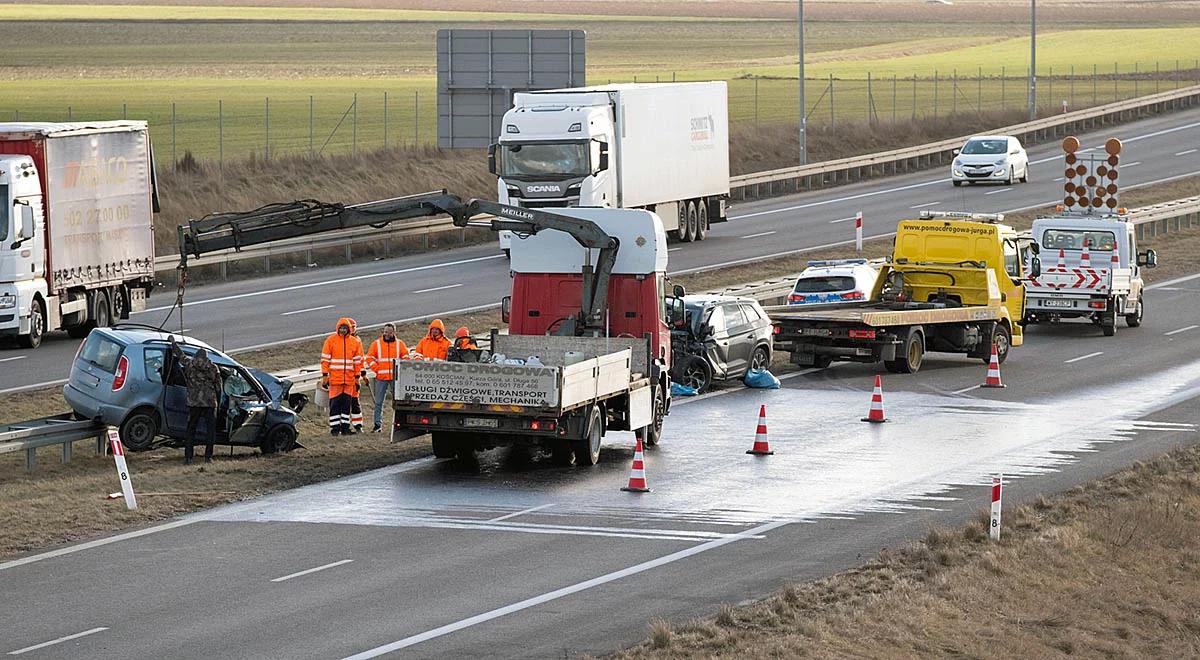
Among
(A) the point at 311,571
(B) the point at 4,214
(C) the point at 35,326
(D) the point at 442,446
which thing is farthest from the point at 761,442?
(B) the point at 4,214

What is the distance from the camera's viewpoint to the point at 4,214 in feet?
105

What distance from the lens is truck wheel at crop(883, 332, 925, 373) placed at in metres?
31.8

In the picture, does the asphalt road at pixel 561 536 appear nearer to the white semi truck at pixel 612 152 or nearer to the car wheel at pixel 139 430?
the car wheel at pixel 139 430

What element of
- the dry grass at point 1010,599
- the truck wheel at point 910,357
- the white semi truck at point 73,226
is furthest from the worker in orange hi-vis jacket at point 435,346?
the white semi truck at point 73,226

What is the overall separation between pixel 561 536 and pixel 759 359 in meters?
12.3

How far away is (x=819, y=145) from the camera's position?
229ft

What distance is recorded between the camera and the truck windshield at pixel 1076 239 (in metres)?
38.2

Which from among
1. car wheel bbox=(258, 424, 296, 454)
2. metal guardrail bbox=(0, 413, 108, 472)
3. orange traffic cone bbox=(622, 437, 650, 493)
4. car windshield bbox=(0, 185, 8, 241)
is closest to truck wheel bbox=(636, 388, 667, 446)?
orange traffic cone bbox=(622, 437, 650, 493)

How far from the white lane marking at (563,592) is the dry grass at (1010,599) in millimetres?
1575

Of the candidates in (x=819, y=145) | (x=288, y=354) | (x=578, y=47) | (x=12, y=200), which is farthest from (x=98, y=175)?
(x=819, y=145)

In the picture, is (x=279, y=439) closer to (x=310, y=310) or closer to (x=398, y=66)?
(x=310, y=310)

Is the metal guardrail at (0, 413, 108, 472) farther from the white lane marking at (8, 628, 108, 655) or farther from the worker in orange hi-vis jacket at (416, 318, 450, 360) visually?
the white lane marking at (8, 628, 108, 655)

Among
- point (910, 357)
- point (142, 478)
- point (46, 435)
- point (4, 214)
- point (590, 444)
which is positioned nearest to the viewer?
point (142, 478)

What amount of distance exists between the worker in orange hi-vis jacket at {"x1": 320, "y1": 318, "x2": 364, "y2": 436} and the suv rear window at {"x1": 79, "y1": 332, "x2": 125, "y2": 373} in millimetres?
2570
